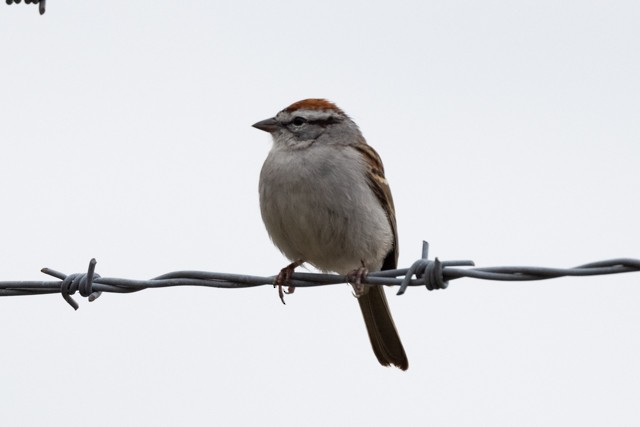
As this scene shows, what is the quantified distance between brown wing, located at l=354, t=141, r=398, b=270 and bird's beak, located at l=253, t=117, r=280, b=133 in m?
0.53

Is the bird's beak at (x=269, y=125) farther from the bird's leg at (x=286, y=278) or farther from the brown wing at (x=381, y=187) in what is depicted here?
A: the bird's leg at (x=286, y=278)

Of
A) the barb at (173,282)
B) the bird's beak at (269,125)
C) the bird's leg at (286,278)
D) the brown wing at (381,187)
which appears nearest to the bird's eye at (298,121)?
the bird's beak at (269,125)

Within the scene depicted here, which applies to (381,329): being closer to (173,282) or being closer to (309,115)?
(309,115)

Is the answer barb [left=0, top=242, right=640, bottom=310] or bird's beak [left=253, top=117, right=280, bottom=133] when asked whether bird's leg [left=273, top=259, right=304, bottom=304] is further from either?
bird's beak [left=253, top=117, right=280, bottom=133]

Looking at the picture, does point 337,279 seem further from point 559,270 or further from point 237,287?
point 559,270

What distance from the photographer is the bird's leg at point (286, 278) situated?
524cm

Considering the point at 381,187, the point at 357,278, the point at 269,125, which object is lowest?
the point at 357,278

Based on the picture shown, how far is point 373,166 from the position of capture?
652 centimetres

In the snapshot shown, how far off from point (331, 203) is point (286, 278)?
0.83 m

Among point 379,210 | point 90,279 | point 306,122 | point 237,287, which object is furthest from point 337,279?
point 306,122

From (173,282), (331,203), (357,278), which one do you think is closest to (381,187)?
(331,203)

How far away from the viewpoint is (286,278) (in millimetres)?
5332

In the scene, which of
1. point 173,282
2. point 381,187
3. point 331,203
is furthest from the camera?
point 381,187

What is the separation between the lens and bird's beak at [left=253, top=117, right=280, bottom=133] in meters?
6.72
